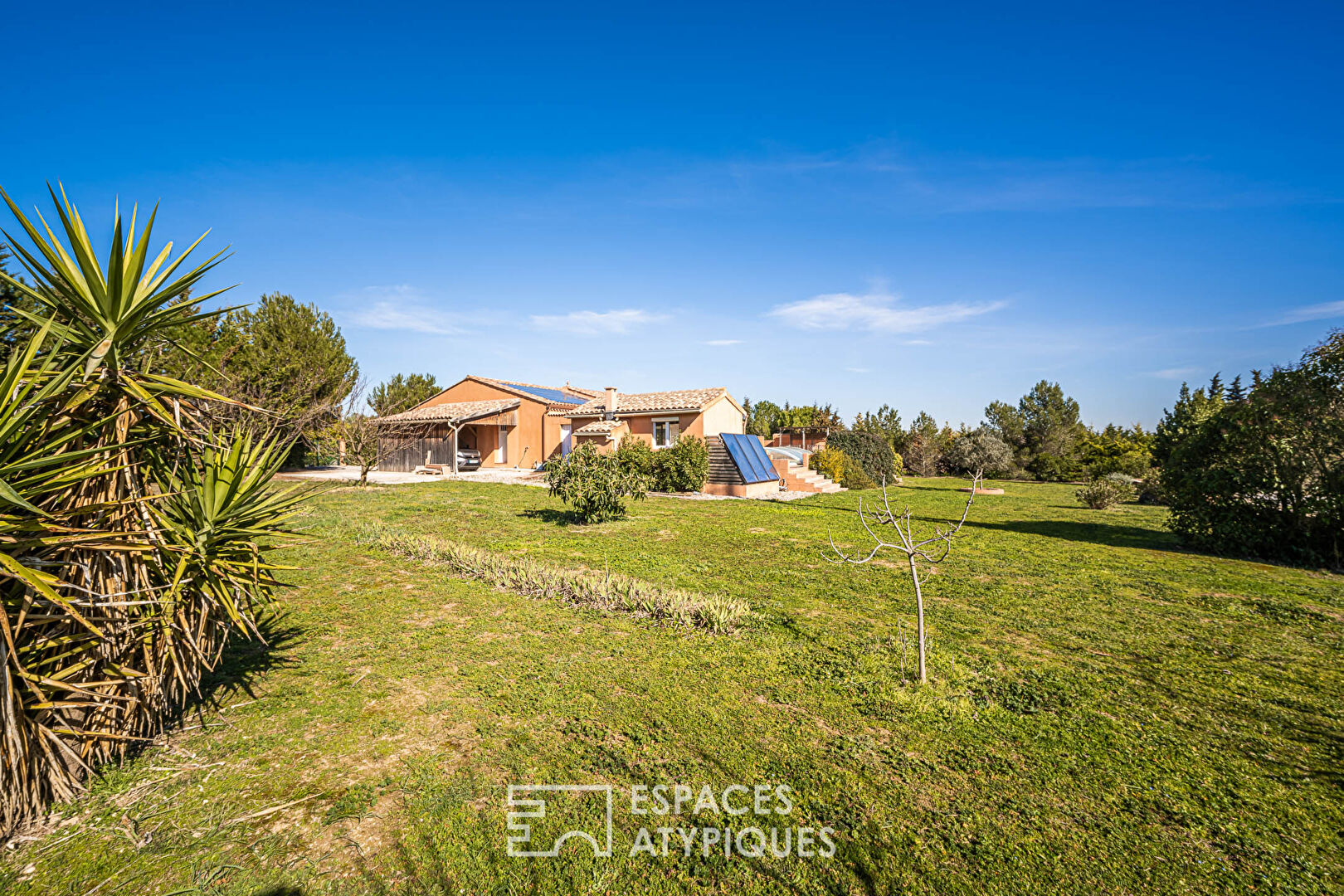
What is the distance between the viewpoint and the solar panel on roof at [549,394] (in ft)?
112

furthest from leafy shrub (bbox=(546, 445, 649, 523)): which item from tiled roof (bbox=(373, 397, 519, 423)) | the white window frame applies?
tiled roof (bbox=(373, 397, 519, 423))

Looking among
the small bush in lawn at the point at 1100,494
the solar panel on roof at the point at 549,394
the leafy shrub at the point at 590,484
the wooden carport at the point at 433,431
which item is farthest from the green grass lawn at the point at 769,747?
the solar panel on roof at the point at 549,394

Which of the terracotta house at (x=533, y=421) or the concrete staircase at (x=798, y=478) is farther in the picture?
the terracotta house at (x=533, y=421)

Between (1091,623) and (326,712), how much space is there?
8.48 m

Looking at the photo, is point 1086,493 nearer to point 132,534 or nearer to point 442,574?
point 442,574

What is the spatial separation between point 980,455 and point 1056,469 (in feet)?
19.1

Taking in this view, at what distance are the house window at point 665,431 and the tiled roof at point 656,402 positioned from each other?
594 mm

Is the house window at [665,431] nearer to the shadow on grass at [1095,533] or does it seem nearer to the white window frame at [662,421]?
the white window frame at [662,421]

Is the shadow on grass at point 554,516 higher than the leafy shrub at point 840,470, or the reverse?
the leafy shrub at point 840,470

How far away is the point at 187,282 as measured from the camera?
148 inches

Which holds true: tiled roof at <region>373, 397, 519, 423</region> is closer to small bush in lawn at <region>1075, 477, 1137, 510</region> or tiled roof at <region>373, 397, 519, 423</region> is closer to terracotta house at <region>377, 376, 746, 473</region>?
terracotta house at <region>377, 376, 746, 473</region>

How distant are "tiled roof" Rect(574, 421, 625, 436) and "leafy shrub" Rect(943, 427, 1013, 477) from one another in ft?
77.1

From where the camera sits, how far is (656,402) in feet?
90.6

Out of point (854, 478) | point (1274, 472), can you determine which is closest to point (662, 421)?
point (854, 478)
